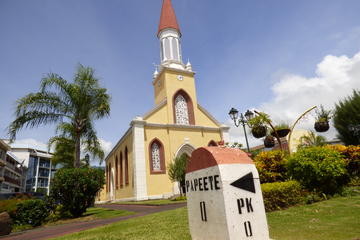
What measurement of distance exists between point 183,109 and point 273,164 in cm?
1468

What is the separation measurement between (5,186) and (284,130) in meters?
46.0

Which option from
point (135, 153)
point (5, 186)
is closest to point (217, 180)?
point (135, 153)

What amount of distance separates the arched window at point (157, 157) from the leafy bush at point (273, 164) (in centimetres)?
1165

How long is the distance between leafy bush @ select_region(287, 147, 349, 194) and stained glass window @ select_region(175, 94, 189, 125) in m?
14.8

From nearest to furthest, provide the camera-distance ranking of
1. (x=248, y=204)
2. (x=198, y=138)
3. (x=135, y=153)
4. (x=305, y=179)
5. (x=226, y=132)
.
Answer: (x=248, y=204) → (x=305, y=179) → (x=135, y=153) → (x=198, y=138) → (x=226, y=132)

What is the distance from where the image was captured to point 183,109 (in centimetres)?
2383

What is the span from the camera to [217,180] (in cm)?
295

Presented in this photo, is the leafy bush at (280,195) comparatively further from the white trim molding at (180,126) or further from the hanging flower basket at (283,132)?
the white trim molding at (180,126)

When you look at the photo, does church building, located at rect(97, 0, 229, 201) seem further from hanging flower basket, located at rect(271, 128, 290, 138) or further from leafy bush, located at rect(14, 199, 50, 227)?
hanging flower basket, located at rect(271, 128, 290, 138)

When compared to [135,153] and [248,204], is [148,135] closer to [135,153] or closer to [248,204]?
[135,153]

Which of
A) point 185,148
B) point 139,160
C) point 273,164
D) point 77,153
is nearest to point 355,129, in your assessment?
point 185,148

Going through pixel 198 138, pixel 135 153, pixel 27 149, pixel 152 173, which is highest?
pixel 27 149

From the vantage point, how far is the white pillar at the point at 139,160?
18656 millimetres

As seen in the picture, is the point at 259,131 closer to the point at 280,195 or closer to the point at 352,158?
the point at 280,195
